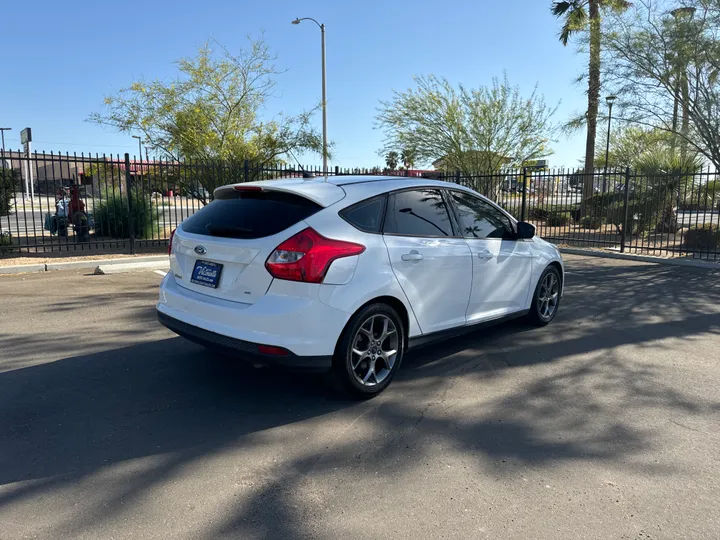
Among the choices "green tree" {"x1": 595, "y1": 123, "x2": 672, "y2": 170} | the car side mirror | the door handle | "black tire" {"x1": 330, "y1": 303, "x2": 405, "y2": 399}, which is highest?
"green tree" {"x1": 595, "y1": 123, "x2": 672, "y2": 170}

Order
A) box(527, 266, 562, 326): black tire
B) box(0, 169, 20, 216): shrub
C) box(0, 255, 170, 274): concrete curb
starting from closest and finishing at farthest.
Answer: box(527, 266, 562, 326): black tire < box(0, 255, 170, 274): concrete curb < box(0, 169, 20, 216): shrub

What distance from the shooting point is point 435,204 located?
4793 millimetres

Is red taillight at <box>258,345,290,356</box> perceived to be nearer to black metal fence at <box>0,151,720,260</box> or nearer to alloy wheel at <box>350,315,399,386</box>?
alloy wheel at <box>350,315,399,386</box>

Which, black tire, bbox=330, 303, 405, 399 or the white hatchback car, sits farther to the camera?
black tire, bbox=330, 303, 405, 399

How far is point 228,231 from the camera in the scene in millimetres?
4000

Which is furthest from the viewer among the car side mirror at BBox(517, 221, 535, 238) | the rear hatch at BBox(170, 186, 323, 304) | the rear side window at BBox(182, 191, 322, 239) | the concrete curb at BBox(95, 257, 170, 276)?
the concrete curb at BBox(95, 257, 170, 276)

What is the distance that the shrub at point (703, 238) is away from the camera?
1384 cm

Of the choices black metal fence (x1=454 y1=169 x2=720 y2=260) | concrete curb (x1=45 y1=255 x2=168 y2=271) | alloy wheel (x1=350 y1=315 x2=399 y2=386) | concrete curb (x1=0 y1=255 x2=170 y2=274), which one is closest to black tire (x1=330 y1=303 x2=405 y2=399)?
alloy wheel (x1=350 y1=315 x2=399 y2=386)

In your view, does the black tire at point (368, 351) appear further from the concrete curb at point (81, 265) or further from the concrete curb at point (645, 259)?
the concrete curb at point (645, 259)

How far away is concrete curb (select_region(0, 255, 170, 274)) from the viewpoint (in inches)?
390

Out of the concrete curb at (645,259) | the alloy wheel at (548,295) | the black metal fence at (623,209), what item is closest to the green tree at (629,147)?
the black metal fence at (623,209)

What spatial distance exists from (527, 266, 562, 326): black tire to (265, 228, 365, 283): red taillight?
319 centimetres

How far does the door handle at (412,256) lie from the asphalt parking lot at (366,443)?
3.50 feet

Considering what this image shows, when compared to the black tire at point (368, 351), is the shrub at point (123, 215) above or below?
above
